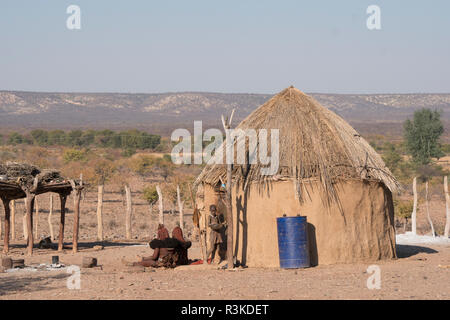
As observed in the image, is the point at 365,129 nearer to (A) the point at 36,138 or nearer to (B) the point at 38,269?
(A) the point at 36,138

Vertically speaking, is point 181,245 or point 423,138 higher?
point 423,138

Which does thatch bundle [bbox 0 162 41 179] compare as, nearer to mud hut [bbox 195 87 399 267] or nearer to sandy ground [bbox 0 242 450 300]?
sandy ground [bbox 0 242 450 300]

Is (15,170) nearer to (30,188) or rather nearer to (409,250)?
(30,188)

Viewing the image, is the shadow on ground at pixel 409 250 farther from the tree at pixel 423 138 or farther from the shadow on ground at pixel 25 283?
the tree at pixel 423 138

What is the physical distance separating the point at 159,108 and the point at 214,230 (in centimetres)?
9841

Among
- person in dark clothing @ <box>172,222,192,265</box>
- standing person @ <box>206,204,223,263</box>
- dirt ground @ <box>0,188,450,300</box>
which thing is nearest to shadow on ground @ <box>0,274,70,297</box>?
dirt ground @ <box>0,188,450,300</box>

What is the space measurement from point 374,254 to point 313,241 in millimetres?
1398

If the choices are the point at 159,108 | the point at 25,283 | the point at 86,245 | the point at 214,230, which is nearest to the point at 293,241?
the point at 214,230

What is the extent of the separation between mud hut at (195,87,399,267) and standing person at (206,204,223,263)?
0.33 m

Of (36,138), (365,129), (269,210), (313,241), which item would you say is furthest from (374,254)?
(365,129)

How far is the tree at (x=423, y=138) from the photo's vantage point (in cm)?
4997

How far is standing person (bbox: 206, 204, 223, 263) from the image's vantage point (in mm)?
13632

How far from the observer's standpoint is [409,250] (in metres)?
16.4

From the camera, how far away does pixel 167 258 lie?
1330cm
